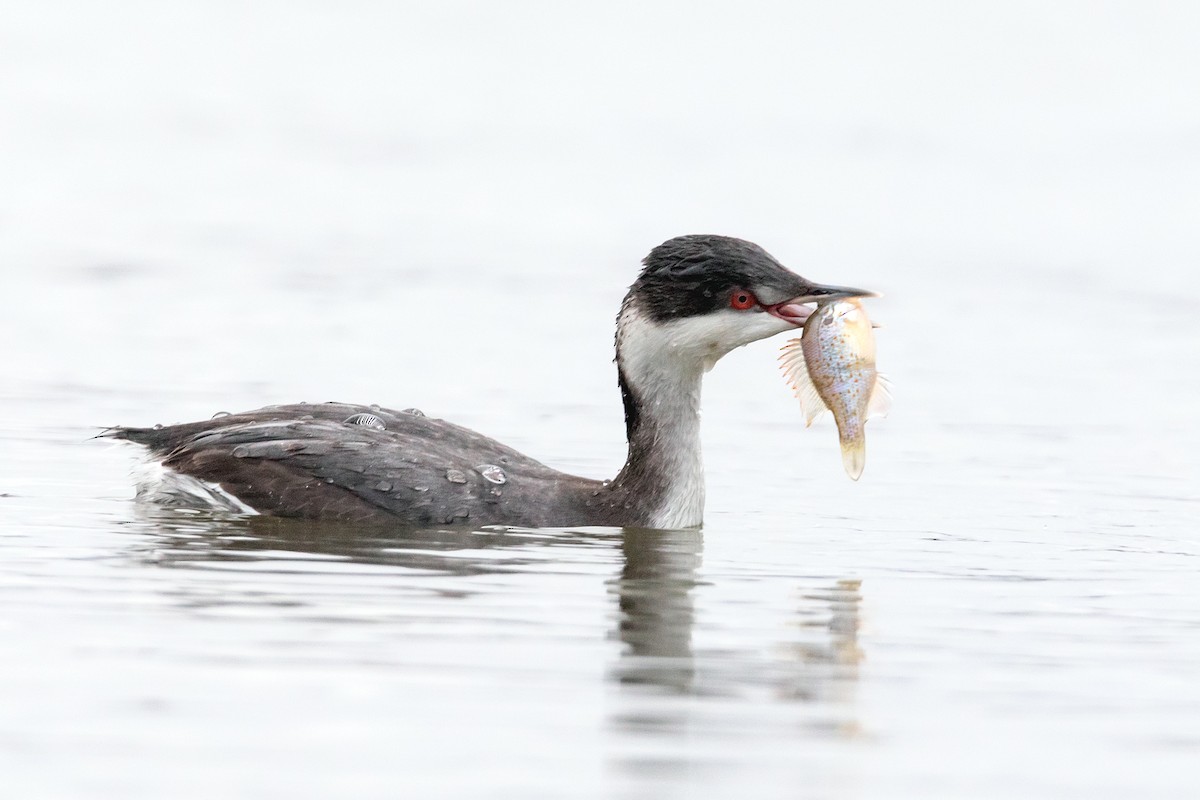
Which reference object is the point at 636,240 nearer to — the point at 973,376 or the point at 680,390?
the point at 973,376

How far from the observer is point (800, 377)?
12.0 meters

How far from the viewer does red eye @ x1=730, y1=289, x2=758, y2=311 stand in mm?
11688

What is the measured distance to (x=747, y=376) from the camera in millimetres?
19422

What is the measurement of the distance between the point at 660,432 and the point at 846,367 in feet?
4.21

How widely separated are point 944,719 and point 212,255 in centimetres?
1968

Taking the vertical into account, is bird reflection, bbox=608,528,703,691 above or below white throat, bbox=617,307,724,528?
below

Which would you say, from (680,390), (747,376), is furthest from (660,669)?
(747,376)

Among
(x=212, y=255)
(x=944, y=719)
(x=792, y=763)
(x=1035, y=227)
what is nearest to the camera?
(x=792, y=763)

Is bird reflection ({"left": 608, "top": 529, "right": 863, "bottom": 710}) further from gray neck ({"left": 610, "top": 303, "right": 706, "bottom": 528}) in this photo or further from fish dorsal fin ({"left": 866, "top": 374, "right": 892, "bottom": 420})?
fish dorsal fin ({"left": 866, "top": 374, "right": 892, "bottom": 420})

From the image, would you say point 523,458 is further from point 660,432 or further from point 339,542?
point 339,542

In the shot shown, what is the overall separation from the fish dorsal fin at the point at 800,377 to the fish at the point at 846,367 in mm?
237

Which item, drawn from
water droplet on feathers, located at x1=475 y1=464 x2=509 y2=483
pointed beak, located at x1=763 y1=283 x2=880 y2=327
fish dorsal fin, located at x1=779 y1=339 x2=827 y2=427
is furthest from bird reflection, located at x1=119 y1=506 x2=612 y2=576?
pointed beak, located at x1=763 y1=283 x2=880 y2=327

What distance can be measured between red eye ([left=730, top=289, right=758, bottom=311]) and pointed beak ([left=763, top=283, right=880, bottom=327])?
79 mm

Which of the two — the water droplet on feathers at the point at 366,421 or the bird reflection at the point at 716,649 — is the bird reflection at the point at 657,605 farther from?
the water droplet on feathers at the point at 366,421
